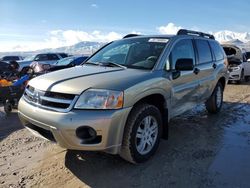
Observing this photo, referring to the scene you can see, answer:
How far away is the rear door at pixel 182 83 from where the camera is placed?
483cm

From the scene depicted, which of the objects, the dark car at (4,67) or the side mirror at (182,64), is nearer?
the side mirror at (182,64)

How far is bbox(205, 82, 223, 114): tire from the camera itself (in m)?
6.90

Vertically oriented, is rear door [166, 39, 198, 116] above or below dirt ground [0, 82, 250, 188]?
above

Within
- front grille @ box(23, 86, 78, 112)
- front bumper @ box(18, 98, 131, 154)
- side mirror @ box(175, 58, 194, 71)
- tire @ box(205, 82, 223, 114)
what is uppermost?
side mirror @ box(175, 58, 194, 71)

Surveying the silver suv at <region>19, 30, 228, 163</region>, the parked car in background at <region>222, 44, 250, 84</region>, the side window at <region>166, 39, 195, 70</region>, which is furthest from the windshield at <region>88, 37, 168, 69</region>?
the parked car in background at <region>222, 44, 250, 84</region>

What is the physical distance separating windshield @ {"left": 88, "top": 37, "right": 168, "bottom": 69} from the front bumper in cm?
116

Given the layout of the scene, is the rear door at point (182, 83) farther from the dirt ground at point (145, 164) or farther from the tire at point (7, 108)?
the tire at point (7, 108)

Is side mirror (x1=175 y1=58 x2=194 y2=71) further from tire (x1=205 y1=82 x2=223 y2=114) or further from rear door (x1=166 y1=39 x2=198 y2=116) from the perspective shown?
tire (x1=205 y1=82 x2=223 y2=114)

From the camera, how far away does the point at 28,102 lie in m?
4.16

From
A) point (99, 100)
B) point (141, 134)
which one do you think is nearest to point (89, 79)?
point (99, 100)

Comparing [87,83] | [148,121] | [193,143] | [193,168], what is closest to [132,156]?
[148,121]

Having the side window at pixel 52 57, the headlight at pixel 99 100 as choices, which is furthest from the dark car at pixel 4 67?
the side window at pixel 52 57

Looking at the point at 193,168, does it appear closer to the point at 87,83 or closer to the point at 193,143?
the point at 193,143

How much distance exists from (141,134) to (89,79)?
40.6 inches
